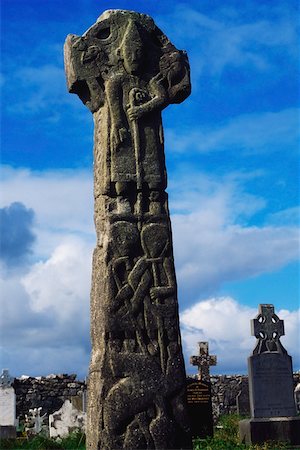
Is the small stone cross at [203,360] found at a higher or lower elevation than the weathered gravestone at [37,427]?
higher

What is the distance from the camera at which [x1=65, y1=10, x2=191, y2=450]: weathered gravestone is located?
20.4 ft

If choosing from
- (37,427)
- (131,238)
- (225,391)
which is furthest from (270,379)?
(131,238)

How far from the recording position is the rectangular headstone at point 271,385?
14141mm

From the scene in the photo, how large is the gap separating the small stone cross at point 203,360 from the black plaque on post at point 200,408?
4855 mm

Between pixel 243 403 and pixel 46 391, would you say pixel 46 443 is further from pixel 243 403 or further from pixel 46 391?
pixel 243 403

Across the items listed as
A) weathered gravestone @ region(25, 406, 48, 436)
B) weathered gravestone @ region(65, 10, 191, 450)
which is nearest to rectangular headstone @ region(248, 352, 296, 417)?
weathered gravestone @ region(25, 406, 48, 436)

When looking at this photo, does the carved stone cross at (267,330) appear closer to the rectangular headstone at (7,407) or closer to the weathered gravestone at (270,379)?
the weathered gravestone at (270,379)

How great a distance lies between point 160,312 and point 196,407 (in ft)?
27.9

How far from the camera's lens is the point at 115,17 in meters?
7.19

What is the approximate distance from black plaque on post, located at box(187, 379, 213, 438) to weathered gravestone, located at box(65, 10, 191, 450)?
7.76 metres

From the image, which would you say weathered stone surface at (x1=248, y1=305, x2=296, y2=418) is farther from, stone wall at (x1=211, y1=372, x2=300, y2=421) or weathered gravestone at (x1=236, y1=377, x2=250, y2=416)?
stone wall at (x1=211, y1=372, x2=300, y2=421)

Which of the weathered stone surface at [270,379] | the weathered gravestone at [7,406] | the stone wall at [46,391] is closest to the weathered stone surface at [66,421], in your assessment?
the weathered gravestone at [7,406]

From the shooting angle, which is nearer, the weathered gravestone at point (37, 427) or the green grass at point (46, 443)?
the green grass at point (46, 443)

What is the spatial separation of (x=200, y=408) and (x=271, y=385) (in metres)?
1.63
